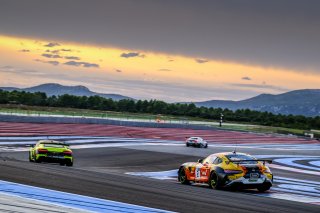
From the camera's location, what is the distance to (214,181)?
18.3 meters

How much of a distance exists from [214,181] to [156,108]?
10184 cm

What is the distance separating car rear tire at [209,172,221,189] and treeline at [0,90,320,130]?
276 ft

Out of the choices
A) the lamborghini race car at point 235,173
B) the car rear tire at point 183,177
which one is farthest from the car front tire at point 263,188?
the car rear tire at point 183,177

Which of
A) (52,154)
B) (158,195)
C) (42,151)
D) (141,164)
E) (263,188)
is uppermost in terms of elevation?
(42,151)

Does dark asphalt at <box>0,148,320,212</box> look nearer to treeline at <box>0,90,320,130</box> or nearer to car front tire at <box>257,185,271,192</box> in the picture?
car front tire at <box>257,185,271,192</box>

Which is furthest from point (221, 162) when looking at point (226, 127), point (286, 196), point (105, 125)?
point (226, 127)

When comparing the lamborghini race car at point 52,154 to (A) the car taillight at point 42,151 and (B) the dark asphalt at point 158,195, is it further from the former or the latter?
(B) the dark asphalt at point 158,195

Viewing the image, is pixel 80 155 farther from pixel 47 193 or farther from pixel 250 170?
pixel 47 193

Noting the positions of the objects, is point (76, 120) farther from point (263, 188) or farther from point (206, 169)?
point (263, 188)

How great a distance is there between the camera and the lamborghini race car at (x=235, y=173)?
17703 mm

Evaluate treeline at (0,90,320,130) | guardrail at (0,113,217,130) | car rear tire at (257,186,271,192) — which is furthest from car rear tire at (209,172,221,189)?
treeline at (0,90,320,130)

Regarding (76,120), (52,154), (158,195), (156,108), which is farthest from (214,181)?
(156,108)

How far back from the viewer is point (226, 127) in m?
83.6

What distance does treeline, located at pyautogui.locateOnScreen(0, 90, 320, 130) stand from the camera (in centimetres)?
10606
